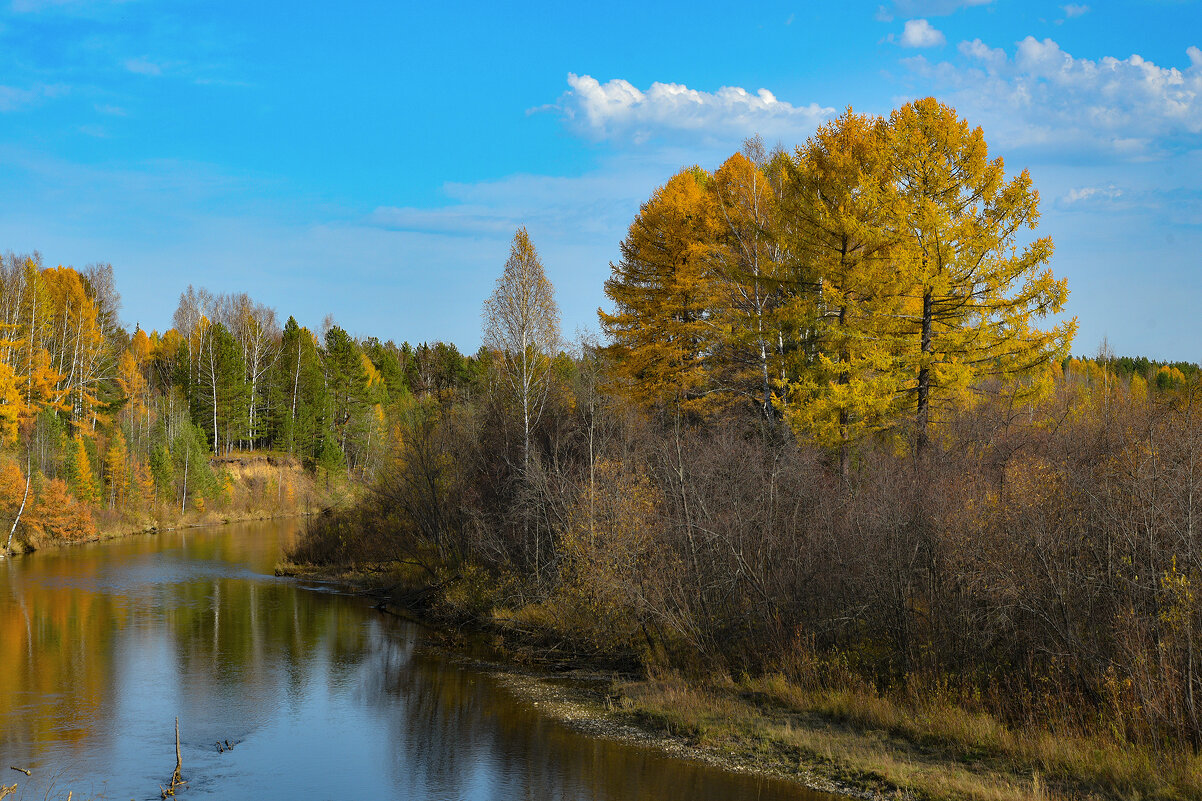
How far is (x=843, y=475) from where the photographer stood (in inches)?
814

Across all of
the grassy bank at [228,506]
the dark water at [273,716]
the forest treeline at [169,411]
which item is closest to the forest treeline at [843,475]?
the dark water at [273,716]

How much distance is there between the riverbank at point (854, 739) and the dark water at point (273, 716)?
738 millimetres

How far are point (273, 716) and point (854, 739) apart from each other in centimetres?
1241

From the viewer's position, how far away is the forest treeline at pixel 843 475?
13094 millimetres

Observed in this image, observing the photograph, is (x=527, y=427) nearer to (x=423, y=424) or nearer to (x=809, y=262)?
(x=423, y=424)

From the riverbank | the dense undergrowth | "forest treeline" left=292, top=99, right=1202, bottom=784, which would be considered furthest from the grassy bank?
the riverbank

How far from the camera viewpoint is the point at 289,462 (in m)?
78.1

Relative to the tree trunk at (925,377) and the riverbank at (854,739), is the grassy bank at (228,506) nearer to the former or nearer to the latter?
the riverbank at (854,739)

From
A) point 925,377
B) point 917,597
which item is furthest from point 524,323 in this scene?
point 917,597

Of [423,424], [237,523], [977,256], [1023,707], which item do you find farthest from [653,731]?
[237,523]

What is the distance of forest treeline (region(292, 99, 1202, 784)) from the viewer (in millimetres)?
13094

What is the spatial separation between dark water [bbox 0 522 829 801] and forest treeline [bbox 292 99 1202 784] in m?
3.73

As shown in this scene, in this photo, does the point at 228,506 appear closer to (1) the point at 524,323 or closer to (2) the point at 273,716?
(1) the point at 524,323

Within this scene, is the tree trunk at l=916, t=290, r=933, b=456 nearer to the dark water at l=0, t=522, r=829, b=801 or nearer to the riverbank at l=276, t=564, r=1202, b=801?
the riverbank at l=276, t=564, r=1202, b=801
